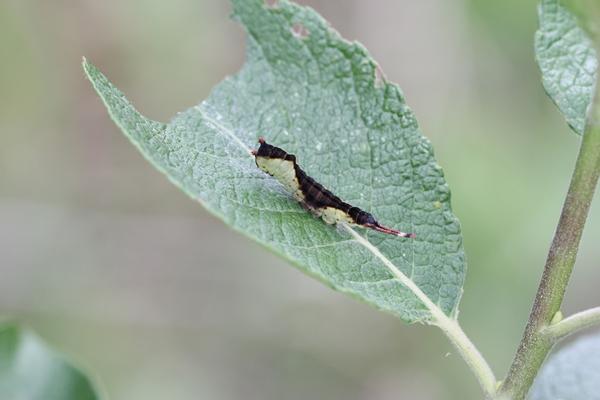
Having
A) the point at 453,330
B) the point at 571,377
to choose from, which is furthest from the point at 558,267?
the point at 571,377

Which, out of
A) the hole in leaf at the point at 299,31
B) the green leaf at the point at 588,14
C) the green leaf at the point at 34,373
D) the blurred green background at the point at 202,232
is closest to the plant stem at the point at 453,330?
the hole in leaf at the point at 299,31

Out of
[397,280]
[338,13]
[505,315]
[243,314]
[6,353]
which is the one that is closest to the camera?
[397,280]

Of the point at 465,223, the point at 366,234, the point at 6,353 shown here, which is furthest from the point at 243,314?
the point at 366,234

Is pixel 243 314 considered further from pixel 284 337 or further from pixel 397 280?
pixel 397 280

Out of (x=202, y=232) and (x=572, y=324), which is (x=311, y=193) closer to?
(x=572, y=324)

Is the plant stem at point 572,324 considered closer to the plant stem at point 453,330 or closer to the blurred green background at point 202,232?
the plant stem at point 453,330

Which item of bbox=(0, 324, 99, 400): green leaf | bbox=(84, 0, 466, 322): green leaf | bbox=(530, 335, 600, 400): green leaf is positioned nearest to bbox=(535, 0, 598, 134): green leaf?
bbox=(84, 0, 466, 322): green leaf
